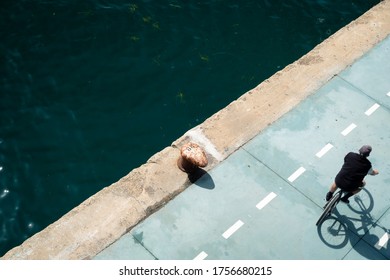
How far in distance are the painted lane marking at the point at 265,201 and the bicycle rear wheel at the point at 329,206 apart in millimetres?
1090

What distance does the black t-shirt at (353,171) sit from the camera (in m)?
8.55

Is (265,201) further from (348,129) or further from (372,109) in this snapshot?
(372,109)

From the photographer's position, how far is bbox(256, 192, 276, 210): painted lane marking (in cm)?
977

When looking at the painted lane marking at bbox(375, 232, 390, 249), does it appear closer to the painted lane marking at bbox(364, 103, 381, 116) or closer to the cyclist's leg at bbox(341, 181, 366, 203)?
the cyclist's leg at bbox(341, 181, 366, 203)

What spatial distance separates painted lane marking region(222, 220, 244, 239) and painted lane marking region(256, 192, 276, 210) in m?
0.57

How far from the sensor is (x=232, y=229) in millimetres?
9375

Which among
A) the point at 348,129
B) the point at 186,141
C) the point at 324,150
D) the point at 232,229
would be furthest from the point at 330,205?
the point at 186,141

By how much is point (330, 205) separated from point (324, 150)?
6.17ft

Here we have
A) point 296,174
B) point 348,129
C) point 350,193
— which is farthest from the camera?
point 348,129

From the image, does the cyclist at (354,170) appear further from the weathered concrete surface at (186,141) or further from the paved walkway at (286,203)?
the weathered concrete surface at (186,141)

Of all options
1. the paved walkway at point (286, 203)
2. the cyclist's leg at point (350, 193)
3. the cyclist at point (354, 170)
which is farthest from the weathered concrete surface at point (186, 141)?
the cyclist at point (354, 170)

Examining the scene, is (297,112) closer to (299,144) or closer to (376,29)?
(299,144)
